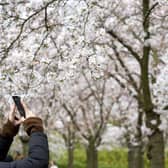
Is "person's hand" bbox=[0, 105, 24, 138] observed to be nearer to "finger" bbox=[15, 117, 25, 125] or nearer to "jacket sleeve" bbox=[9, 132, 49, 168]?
"finger" bbox=[15, 117, 25, 125]

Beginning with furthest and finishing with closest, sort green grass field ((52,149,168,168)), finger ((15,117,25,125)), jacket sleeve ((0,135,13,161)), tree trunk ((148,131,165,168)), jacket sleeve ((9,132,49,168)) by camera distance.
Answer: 1. green grass field ((52,149,168,168))
2. tree trunk ((148,131,165,168))
3. jacket sleeve ((0,135,13,161))
4. finger ((15,117,25,125))
5. jacket sleeve ((9,132,49,168))

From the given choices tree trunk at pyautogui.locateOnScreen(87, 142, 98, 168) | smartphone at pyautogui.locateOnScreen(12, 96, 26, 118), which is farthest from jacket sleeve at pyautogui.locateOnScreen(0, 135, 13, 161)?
tree trunk at pyautogui.locateOnScreen(87, 142, 98, 168)

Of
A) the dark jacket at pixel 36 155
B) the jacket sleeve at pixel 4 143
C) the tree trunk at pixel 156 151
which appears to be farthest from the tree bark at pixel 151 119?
the dark jacket at pixel 36 155

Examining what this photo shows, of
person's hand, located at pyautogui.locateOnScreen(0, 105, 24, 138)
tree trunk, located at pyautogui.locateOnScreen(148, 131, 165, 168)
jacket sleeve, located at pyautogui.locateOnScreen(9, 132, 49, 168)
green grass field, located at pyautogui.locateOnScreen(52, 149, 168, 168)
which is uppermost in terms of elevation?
person's hand, located at pyautogui.locateOnScreen(0, 105, 24, 138)

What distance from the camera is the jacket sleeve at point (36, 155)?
253cm

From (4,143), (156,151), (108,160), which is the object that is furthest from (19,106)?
(108,160)

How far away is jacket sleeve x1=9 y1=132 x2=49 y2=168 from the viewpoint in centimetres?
253

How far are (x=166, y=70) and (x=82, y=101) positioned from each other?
10.9 metres

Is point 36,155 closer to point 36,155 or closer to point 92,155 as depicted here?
point 36,155

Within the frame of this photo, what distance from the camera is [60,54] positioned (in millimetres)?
5625

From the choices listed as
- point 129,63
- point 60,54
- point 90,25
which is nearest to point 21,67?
point 60,54

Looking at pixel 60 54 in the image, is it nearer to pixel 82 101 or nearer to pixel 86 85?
pixel 86 85

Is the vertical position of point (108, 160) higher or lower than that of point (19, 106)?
lower

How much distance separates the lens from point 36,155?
254 centimetres
